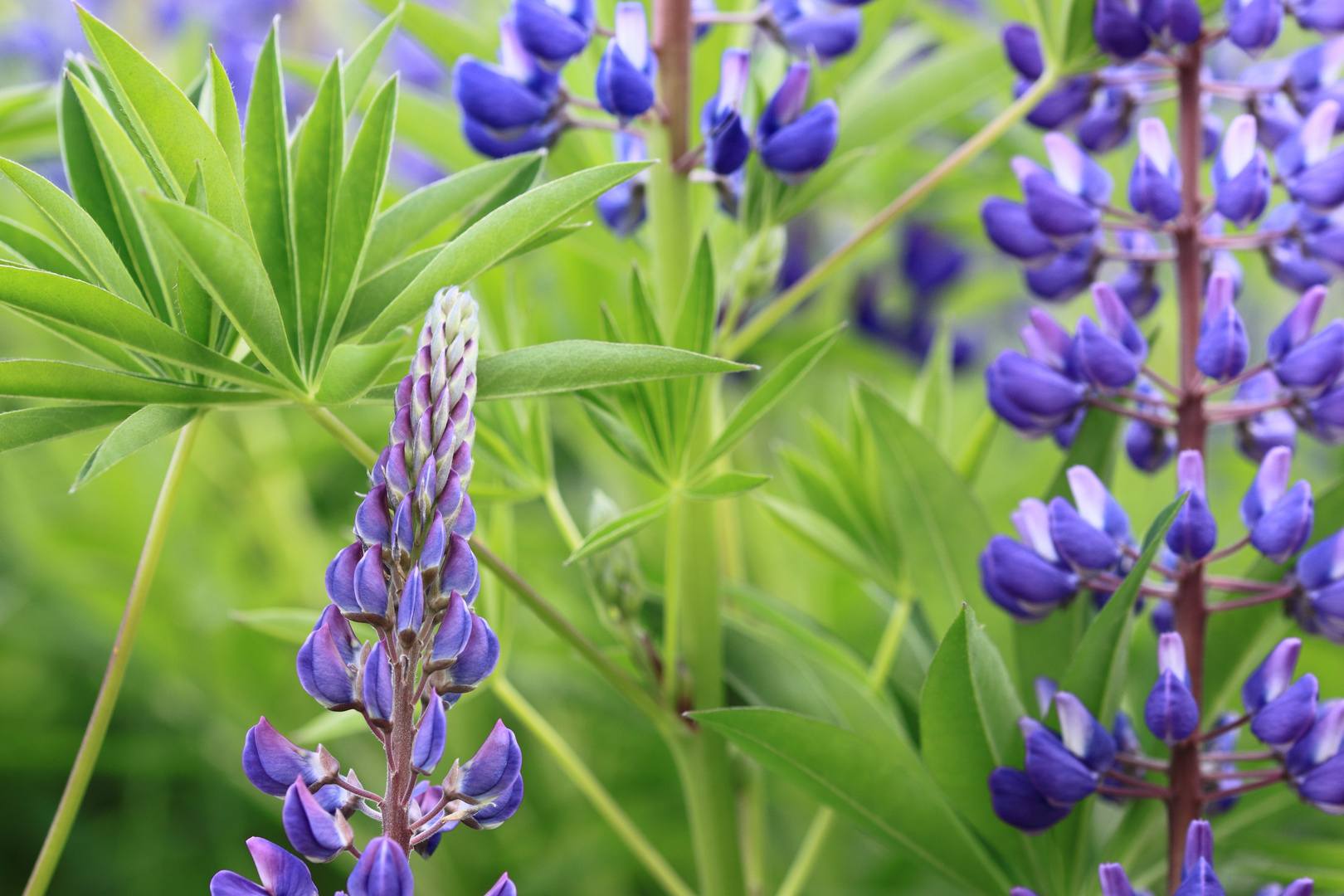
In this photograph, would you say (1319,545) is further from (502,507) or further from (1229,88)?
(502,507)

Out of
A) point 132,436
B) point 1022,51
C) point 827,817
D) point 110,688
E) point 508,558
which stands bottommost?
point 827,817

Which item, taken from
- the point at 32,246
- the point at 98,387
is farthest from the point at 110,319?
the point at 32,246

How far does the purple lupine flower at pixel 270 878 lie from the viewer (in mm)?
381

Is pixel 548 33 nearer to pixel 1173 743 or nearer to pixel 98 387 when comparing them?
pixel 98 387

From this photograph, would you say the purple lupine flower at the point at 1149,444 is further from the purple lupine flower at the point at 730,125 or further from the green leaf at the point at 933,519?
the purple lupine flower at the point at 730,125

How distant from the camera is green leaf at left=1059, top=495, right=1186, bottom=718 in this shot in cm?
51

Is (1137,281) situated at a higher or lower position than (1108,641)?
higher

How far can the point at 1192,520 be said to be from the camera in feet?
1.86

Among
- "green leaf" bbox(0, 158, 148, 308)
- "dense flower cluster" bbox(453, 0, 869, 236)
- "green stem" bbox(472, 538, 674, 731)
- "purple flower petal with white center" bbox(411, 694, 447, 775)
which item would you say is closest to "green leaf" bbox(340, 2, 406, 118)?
"dense flower cluster" bbox(453, 0, 869, 236)

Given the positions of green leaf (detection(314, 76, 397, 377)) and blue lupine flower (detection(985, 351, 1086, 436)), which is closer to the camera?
green leaf (detection(314, 76, 397, 377))

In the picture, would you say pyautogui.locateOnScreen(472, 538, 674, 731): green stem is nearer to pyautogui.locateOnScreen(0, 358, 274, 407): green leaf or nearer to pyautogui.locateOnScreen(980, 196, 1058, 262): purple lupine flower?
pyautogui.locateOnScreen(0, 358, 274, 407): green leaf

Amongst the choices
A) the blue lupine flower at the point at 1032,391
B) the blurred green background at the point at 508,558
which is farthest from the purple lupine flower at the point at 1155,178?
the blurred green background at the point at 508,558

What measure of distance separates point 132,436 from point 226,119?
160 mm

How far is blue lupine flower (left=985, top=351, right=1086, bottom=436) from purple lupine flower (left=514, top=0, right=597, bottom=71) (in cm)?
31
